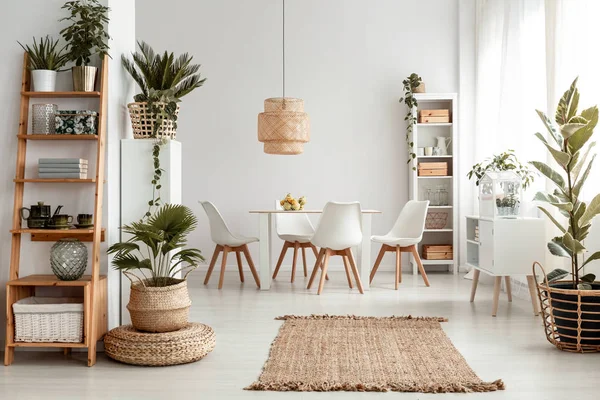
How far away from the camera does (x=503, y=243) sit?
4.71 metres

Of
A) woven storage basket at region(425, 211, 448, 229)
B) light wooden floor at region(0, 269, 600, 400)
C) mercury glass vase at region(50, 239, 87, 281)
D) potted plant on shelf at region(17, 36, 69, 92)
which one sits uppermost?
potted plant on shelf at region(17, 36, 69, 92)

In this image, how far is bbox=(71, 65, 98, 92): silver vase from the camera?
3572 millimetres

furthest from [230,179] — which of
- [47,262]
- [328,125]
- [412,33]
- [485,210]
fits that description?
[47,262]

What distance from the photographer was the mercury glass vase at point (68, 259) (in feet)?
11.3

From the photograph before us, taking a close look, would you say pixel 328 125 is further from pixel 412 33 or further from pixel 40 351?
pixel 40 351

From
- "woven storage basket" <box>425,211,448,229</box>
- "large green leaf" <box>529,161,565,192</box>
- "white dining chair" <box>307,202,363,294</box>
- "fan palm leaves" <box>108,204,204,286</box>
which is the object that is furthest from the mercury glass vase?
"woven storage basket" <box>425,211,448,229</box>

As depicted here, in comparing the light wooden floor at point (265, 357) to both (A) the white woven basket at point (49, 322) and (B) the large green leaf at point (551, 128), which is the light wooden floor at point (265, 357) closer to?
(A) the white woven basket at point (49, 322)

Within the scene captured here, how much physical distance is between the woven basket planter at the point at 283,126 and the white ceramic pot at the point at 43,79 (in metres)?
2.74

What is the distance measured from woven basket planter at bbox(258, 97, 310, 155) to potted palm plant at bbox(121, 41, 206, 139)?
6.65 ft

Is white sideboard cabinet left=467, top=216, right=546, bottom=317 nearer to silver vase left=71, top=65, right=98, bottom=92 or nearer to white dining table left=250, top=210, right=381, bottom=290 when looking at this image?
white dining table left=250, top=210, right=381, bottom=290

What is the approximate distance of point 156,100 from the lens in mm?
3920

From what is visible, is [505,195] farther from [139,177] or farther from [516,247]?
[139,177]

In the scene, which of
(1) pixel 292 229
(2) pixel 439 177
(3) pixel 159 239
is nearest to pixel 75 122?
(3) pixel 159 239

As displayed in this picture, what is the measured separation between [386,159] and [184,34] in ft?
8.79
